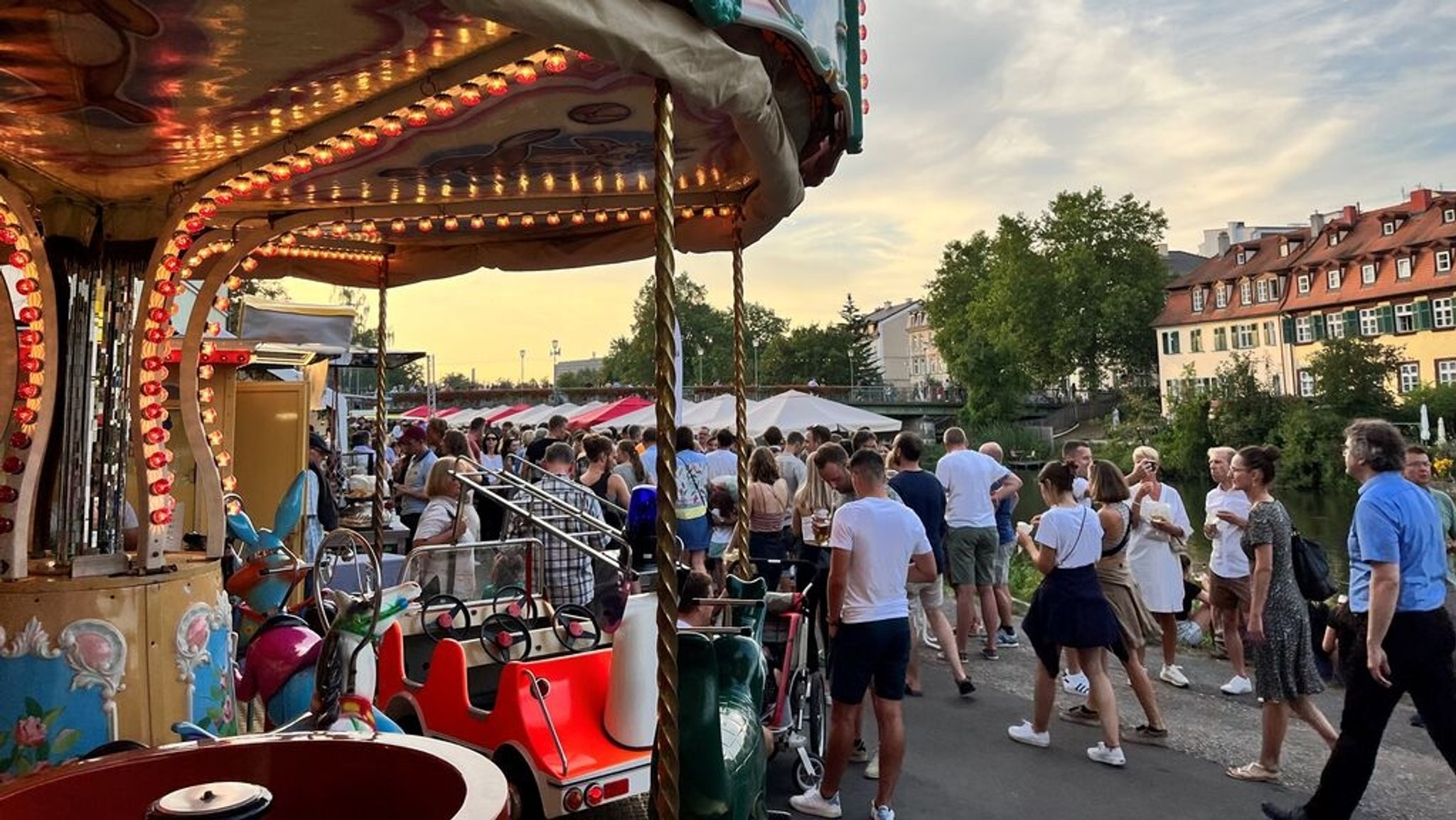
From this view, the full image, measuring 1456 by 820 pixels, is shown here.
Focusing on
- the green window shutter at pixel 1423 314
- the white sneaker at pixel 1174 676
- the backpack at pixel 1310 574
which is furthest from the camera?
the green window shutter at pixel 1423 314

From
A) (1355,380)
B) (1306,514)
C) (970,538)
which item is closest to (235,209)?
(970,538)

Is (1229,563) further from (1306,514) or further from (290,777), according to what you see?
(1306,514)

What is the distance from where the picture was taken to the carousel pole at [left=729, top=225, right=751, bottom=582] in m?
4.68

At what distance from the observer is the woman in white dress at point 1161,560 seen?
265 inches

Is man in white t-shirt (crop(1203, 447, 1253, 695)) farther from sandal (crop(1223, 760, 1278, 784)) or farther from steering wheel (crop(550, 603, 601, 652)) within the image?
steering wheel (crop(550, 603, 601, 652))

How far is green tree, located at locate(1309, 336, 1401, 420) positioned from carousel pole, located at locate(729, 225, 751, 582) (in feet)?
121

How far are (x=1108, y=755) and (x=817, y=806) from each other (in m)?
1.81

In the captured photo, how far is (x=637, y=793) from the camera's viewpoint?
11.7 ft

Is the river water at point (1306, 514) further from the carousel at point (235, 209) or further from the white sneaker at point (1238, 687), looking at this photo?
the carousel at point (235, 209)

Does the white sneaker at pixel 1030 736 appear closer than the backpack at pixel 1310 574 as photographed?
No

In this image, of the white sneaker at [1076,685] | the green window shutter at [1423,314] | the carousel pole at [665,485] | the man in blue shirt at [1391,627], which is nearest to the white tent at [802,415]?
the white sneaker at [1076,685]

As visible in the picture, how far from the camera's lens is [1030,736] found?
5520 mm

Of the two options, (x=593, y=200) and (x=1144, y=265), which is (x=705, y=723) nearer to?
(x=593, y=200)

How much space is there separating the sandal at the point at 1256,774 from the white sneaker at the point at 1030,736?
0.97 meters
